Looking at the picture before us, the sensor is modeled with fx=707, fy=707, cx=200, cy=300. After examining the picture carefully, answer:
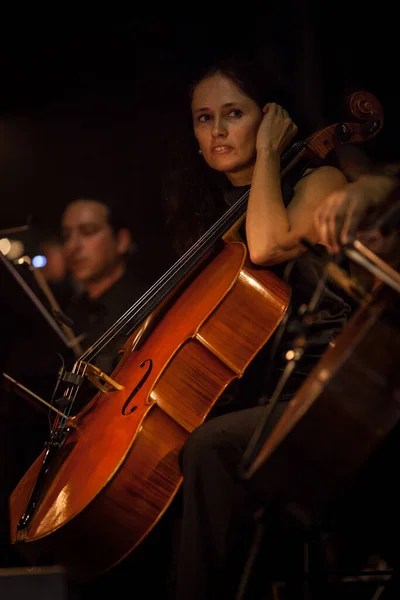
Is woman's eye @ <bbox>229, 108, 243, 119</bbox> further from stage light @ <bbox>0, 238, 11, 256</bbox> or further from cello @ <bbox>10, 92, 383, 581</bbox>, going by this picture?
stage light @ <bbox>0, 238, 11, 256</bbox>

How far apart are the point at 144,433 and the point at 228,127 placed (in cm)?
98

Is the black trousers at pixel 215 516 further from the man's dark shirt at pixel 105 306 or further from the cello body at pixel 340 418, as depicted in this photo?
the man's dark shirt at pixel 105 306

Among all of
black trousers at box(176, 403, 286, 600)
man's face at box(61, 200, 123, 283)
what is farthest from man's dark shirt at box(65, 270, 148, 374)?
black trousers at box(176, 403, 286, 600)

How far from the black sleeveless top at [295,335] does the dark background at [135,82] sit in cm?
61

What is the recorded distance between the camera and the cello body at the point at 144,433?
170 cm

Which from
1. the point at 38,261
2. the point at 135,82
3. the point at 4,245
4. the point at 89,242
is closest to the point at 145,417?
the point at 4,245

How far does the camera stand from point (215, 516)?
1.57m

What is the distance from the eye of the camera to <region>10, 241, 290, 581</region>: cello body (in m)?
1.70

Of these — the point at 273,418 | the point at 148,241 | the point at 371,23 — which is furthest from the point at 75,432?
the point at 371,23

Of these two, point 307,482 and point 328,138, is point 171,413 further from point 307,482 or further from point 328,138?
point 328,138

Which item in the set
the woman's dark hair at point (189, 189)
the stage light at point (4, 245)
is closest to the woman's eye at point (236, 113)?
the woman's dark hair at point (189, 189)

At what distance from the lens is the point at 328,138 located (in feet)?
6.38

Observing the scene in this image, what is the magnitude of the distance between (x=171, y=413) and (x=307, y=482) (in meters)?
A: 0.57

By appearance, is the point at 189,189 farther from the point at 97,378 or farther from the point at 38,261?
the point at 97,378
